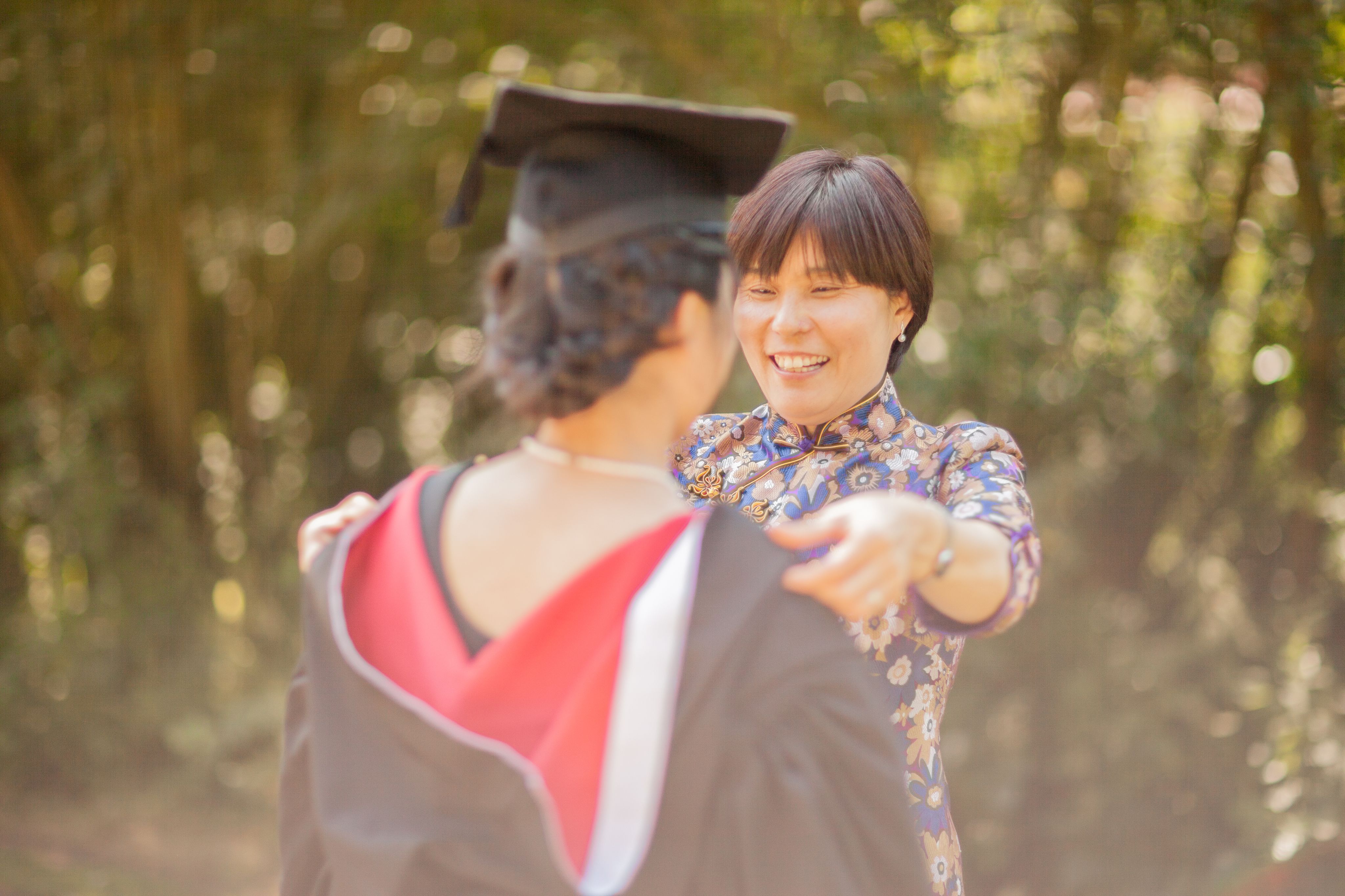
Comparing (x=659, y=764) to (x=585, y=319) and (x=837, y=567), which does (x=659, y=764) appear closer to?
(x=837, y=567)

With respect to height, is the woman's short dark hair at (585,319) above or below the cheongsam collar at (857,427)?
above

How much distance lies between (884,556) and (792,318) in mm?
597

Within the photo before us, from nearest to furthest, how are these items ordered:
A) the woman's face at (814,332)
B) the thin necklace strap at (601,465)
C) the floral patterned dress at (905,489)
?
the thin necklace strap at (601,465) < the floral patterned dress at (905,489) < the woman's face at (814,332)

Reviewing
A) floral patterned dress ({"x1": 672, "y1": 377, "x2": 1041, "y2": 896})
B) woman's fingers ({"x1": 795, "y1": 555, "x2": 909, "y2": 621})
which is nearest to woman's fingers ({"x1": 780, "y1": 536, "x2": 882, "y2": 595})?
woman's fingers ({"x1": 795, "y1": 555, "x2": 909, "y2": 621})

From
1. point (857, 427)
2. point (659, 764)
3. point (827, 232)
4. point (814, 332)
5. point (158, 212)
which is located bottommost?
point (158, 212)

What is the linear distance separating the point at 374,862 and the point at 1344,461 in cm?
438

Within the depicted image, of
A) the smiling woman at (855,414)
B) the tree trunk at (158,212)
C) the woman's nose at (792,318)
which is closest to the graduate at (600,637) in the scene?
the smiling woman at (855,414)

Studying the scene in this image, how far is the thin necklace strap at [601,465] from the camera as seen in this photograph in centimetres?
113

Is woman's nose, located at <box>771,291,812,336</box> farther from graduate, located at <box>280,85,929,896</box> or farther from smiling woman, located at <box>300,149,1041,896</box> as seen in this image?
graduate, located at <box>280,85,929,896</box>

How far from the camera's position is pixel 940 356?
14.0 feet

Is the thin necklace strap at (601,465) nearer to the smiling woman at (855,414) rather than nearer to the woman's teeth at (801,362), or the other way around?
the smiling woman at (855,414)

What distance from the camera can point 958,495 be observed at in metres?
1.44

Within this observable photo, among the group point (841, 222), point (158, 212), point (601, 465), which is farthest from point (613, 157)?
point (158, 212)

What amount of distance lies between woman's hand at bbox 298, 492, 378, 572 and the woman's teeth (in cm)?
61
